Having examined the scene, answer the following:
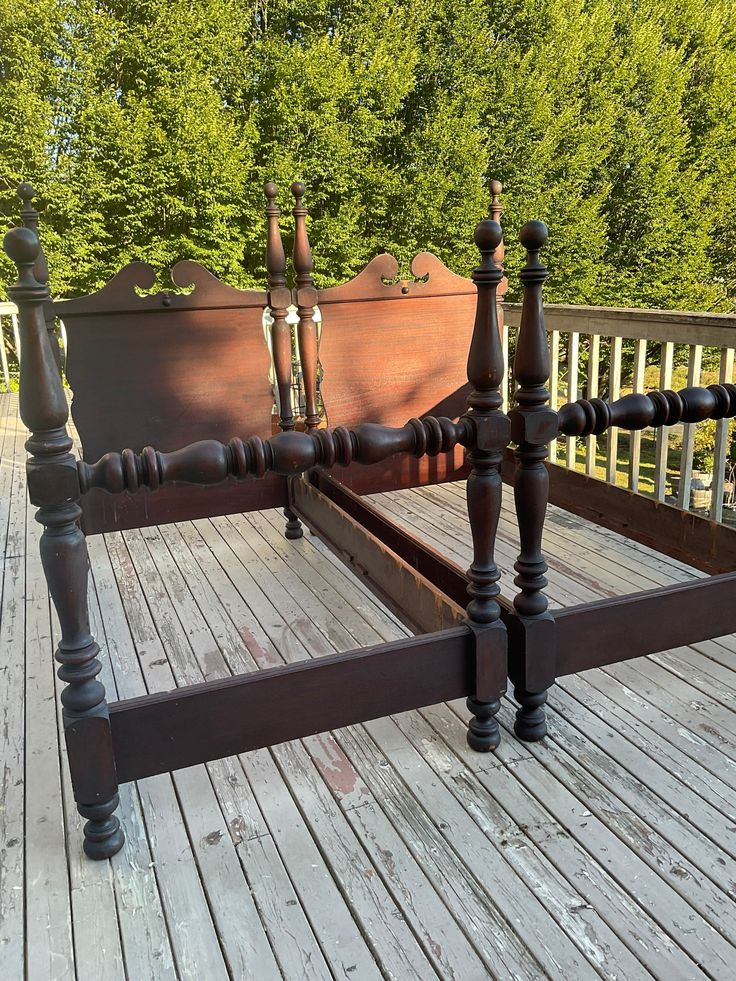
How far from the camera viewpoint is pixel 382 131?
12484 millimetres

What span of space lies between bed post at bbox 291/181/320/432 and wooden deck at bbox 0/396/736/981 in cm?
138

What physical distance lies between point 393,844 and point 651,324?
8.54 ft

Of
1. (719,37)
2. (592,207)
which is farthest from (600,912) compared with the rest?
(719,37)

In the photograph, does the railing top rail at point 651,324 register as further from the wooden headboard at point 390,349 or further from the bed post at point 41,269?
the bed post at point 41,269

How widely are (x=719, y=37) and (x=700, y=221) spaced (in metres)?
Answer: 3.36

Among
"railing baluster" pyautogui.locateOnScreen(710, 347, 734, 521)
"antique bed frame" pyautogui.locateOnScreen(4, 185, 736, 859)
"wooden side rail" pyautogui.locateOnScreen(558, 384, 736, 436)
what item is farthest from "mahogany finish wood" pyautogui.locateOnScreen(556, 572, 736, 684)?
"railing baluster" pyautogui.locateOnScreen(710, 347, 734, 521)

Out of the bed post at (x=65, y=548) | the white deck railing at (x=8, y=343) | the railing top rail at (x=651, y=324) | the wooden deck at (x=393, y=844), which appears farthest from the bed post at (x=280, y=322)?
the white deck railing at (x=8, y=343)

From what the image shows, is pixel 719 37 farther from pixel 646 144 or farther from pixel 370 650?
pixel 370 650

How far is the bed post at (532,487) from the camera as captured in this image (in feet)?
5.49

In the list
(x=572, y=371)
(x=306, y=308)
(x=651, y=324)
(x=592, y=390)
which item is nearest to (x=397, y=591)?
(x=306, y=308)

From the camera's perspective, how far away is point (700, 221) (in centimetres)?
1445

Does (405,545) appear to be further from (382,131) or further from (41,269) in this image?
(382,131)

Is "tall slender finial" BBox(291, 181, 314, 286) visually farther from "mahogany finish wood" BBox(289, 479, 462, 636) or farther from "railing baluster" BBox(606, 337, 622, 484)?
"railing baluster" BBox(606, 337, 622, 484)

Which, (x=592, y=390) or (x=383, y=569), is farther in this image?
(x=592, y=390)
